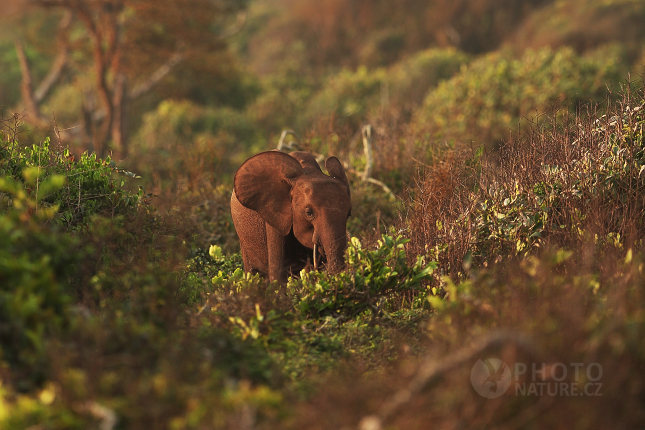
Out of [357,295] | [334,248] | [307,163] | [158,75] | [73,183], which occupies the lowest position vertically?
[357,295]

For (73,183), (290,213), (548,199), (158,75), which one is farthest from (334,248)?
(158,75)

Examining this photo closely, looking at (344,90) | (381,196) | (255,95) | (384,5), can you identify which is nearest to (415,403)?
(381,196)

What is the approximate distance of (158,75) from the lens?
2594 cm

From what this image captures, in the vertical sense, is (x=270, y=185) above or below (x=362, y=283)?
above

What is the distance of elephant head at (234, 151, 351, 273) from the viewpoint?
614cm

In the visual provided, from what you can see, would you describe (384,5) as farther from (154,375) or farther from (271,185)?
(154,375)

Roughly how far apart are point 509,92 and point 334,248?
12440 millimetres

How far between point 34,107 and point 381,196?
1444 centimetres

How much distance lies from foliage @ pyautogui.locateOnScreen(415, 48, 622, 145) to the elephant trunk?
9632 mm

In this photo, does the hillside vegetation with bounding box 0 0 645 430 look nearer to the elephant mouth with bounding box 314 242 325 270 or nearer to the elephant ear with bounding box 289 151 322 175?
the elephant mouth with bounding box 314 242 325 270

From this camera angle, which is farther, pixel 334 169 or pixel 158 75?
pixel 158 75

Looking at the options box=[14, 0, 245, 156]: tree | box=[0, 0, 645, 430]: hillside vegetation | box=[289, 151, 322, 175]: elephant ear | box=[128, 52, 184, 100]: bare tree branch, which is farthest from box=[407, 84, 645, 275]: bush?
box=[128, 52, 184, 100]: bare tree branch

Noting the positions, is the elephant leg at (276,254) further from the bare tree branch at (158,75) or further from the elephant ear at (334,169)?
the bare tree branch at (158,75)

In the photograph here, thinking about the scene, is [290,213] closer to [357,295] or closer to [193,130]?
[357,295]
